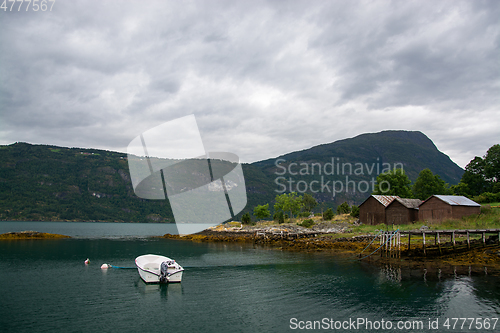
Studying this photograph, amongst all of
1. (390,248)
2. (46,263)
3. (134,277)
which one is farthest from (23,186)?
(390,248)

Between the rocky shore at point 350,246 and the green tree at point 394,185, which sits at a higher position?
the green tree at point 394,185

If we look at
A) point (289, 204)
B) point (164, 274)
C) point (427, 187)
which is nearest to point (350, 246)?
point (164, 274)

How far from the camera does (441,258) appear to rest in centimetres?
3250

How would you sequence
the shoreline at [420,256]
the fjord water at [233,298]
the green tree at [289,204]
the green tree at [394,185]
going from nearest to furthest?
the fjord water at [233,298] < the shoreline at [420,256] < the green tree at [394,185] < the green tree at [289,204]

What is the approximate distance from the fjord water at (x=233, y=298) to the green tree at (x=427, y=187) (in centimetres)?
5464

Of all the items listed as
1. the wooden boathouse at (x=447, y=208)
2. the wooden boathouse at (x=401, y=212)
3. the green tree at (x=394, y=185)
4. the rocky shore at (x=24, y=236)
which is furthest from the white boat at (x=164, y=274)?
the rocky shore at (x=24, y=236)

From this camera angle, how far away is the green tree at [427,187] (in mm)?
74625

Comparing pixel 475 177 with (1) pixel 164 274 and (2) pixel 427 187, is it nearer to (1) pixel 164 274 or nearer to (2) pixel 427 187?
(2) pixel 427 187

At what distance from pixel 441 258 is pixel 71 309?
3467cm

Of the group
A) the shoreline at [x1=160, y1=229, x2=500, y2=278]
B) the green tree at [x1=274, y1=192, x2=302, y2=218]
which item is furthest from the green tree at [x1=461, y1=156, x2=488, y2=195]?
the shoreline at [x1=160, y1=229, x2=500, y2=278]

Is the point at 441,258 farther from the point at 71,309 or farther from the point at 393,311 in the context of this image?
the point at 71,309

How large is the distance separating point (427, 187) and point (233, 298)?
71.4 meters

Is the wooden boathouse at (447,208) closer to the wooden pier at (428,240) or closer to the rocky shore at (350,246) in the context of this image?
the wooden pier at (428,240)

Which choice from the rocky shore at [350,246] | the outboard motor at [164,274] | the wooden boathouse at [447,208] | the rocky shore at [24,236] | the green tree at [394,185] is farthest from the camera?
the green tree at [394,185]
